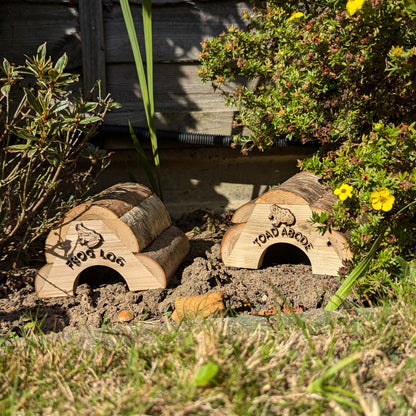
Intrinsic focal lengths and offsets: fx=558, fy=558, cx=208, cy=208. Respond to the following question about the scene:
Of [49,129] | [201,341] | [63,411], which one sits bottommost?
[63,411]

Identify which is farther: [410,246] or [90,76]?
[90,76]

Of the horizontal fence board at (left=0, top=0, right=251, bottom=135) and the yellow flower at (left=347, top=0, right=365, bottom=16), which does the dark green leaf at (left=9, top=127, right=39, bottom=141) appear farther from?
the yellow flower at (left=347, top=0, right=365, bottom=16)

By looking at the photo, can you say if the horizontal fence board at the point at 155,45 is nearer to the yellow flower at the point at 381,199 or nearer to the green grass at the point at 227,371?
the yellow flower at the point at 381,199

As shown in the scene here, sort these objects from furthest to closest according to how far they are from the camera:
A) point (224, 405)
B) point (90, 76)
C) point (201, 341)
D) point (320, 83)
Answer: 1. point (90, 76)
2. point (320, 83)
3. point (201, 341)
4. point (224, 405)

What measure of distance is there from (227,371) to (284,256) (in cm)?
197

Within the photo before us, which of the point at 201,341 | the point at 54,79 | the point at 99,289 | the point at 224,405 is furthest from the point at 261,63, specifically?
the point at 224,405

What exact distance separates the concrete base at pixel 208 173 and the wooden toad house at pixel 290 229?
105cm

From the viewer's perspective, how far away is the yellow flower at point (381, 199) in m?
2.27

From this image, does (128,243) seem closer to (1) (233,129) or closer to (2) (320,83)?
(2) (320,83)

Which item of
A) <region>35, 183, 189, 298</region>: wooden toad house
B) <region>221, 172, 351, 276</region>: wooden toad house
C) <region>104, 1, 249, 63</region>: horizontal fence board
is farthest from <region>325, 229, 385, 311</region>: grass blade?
<region>104, 1, 249, 63</region>: horizontal fence board

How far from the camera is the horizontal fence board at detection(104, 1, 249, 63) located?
3.92m

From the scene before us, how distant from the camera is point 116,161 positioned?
406 centimetres

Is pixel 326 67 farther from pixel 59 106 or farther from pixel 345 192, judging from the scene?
pixel 59 106

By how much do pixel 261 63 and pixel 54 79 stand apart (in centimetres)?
119
